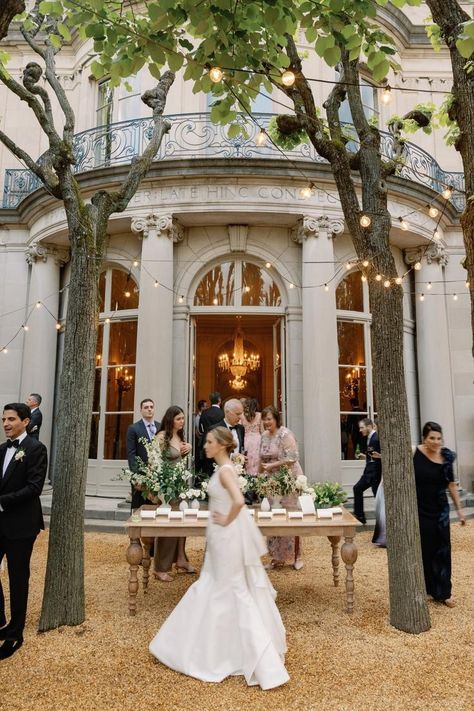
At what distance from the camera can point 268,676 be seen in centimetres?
335

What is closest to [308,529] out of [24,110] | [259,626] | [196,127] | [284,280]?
[259,626]

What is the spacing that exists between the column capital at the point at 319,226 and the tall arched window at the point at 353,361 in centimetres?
144

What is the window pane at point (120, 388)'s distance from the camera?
33.9ft

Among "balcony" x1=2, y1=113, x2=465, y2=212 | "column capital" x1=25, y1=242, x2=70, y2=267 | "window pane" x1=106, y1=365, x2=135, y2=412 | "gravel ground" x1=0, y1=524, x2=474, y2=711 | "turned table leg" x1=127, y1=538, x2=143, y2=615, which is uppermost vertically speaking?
"balcony" x1=2, y1=113, x2=465, y2=212

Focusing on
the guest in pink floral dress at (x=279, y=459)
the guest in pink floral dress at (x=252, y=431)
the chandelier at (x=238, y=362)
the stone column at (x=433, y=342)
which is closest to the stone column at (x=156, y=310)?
the guest in pink floral dress at (x=252, y=431)

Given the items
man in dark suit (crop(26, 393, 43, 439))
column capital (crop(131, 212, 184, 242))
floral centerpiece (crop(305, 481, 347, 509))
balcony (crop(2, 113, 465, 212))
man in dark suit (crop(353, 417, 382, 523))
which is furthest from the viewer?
balcony (crop(2, 113, 465, 212))

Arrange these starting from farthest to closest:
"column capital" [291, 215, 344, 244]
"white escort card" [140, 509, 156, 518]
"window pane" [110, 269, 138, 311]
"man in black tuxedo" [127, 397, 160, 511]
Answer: "window pane" [110, 269, 138, 311], "column capital" [291, 215, 344, 244], "man in black tuxedo" [127, 397, 160, 511], "white escort card" [140, 509, 156, 518]

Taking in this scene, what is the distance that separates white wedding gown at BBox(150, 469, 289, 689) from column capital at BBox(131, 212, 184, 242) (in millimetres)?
7002

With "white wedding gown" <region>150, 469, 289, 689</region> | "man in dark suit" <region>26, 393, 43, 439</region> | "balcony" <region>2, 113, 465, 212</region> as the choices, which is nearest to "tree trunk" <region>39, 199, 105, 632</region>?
"white wedding gown" <region>150, 469, 289, 689</region>

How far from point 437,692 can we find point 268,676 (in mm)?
1125

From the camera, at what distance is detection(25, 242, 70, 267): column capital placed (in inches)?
446

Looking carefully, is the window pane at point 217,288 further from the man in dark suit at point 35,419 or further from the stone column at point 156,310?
the man in dark suit at point 35,419

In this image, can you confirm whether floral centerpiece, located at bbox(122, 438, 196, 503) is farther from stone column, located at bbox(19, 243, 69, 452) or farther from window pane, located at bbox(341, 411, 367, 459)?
stone column, located at bbox(19, 243, 69, 452)

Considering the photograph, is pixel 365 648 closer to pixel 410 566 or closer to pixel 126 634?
pixel 410 566
